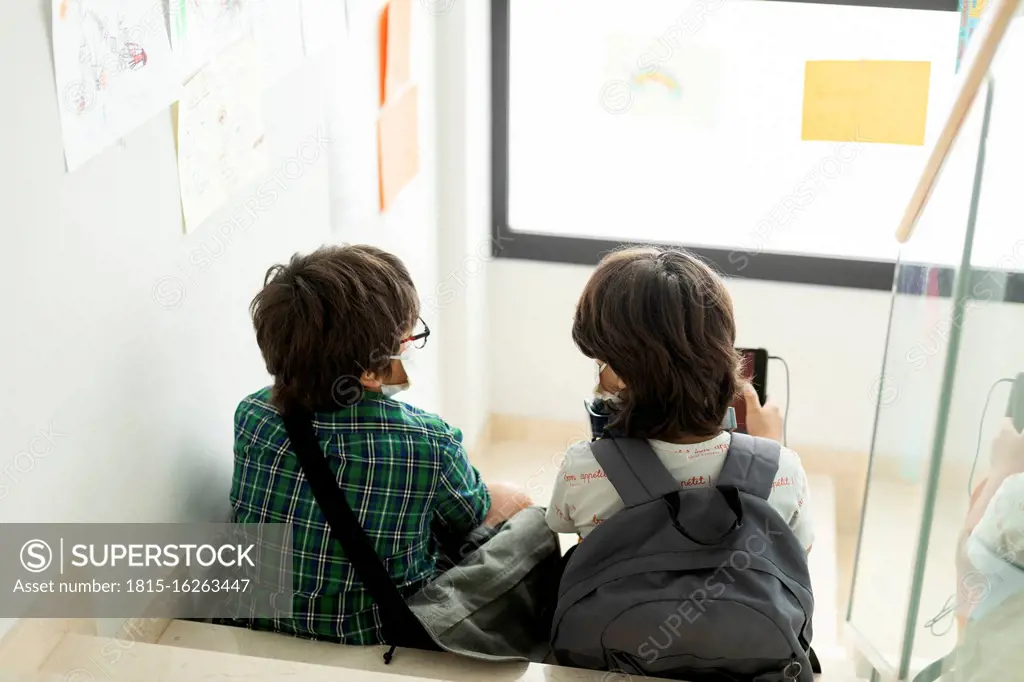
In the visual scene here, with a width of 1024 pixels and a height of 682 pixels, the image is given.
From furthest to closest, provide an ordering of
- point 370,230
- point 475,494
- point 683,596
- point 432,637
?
point 370,230 < point 475,494 < point 432,637 < point 683,596

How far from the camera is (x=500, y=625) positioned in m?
1.50

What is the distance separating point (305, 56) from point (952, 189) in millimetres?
1020

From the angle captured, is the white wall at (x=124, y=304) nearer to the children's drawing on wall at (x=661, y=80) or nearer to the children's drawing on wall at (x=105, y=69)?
the children's drawing on wall at (x=105, y=69)

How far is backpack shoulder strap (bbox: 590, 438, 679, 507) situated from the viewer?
4.45 feet

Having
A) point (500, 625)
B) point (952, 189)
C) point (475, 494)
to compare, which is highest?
point (952, 189)

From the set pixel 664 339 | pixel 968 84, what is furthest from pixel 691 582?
pixel 968 84

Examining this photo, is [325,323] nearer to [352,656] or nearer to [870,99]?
[352,656]

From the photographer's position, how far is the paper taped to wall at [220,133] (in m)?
1.44

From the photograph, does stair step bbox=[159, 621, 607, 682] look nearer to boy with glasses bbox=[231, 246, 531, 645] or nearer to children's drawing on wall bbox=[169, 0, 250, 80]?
boy with glasses bbox=[231, 246, 531, 645]

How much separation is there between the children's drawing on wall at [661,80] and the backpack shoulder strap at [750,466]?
4.60ft

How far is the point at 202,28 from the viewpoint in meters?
1.45

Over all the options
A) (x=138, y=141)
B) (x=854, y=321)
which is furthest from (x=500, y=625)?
(x=854, y=321)

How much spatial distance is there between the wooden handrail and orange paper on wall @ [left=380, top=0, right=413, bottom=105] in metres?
1.07

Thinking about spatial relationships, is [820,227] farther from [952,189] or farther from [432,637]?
[432,637]
